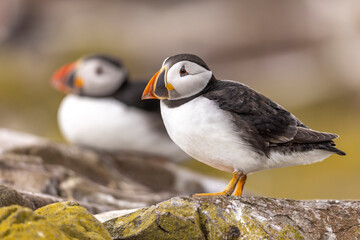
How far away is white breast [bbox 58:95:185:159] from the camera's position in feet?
23.7

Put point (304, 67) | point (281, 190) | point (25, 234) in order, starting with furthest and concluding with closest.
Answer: point (304, 67) → point (281, 190) → point (25, 234)

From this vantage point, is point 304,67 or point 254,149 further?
point 304,67

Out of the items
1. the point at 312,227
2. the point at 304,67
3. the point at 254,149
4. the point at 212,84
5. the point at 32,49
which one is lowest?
the point at 32,49

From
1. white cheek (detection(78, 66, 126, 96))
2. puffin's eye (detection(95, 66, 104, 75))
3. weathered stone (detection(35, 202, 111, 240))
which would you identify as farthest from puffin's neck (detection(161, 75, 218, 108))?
puffin's eye (detection(95, 66, 104, 75))

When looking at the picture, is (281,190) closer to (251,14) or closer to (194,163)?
(194,163)

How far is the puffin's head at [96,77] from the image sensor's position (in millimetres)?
7418

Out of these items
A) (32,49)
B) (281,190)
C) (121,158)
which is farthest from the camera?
(32,49)

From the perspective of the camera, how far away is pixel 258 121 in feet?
11.5

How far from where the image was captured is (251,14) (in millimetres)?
16750

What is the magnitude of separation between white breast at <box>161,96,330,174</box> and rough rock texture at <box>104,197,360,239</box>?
0.81ft

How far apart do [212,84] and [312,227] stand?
41.5 inches

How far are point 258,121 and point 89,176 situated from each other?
312 cm

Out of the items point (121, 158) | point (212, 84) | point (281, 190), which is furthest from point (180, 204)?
point (281, 190)

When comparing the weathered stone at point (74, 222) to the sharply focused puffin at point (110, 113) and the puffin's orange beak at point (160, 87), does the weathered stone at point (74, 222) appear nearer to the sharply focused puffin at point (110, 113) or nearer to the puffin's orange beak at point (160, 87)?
the puffin's orange beak at point (160, 87)
